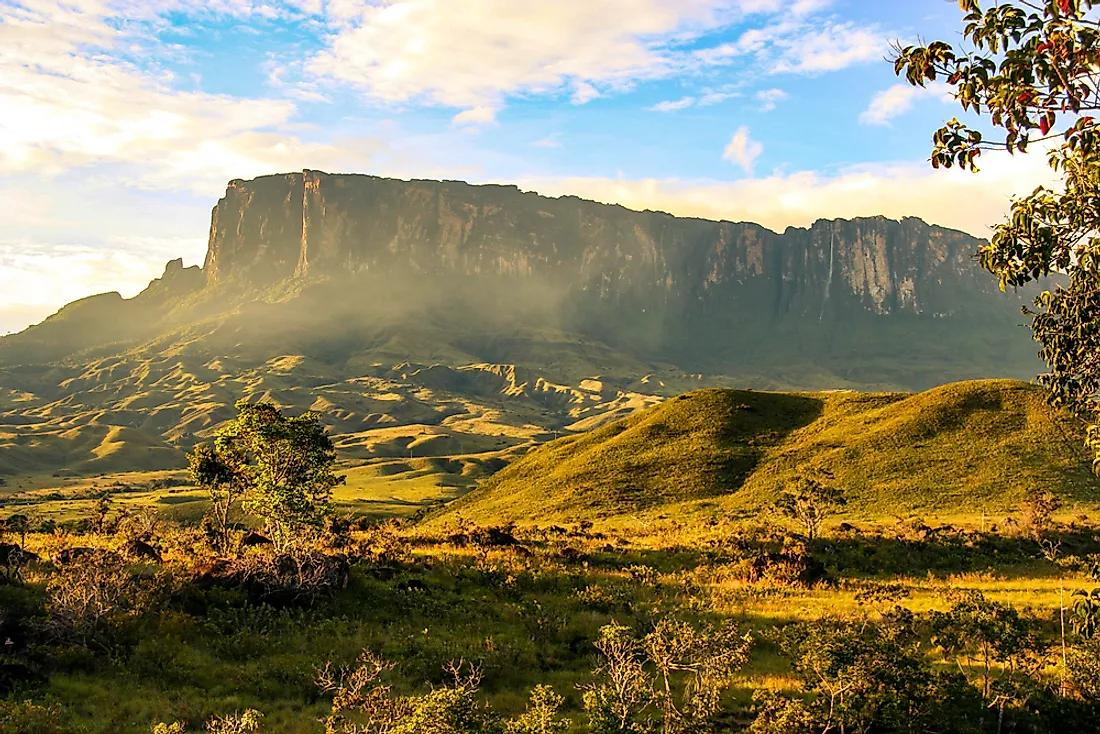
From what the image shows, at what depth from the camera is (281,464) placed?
32094mm

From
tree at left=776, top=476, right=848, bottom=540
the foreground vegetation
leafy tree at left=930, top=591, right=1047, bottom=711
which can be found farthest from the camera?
tree at left=776, top=476, right=848, bottom=540

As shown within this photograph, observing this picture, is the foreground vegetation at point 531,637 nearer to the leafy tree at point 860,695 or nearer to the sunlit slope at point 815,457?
the leafy tree at point 860,695

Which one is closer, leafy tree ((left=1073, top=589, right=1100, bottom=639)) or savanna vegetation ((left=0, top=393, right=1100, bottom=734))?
leafy tree ((left=1073, top=589, right=1100, bottom=639))

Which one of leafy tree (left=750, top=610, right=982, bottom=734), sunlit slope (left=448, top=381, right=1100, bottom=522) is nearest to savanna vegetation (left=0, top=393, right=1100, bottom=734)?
leafy tree (left=750, top=610, right=982, bottom=734)

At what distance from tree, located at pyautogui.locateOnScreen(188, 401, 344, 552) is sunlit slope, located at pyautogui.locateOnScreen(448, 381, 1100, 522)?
4418 cm

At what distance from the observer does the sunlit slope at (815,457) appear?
2633 inches

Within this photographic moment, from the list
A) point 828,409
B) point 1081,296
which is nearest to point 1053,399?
point 1081,296

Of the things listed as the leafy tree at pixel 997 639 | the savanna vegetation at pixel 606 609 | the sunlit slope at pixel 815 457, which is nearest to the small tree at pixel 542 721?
the savanna vegetation at pixel 606 609

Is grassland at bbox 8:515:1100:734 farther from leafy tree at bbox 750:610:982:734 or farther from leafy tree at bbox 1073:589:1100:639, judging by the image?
leafy tree at bbox 1073:589:1100:639

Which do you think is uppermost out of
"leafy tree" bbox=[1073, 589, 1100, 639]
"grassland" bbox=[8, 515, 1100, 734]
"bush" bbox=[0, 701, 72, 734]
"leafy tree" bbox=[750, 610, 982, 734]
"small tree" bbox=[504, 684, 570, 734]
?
"leafy tree" bbox=[1073, 589, 1100, 639]

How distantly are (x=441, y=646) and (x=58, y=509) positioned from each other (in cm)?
14564

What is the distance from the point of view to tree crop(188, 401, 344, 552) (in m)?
31.5

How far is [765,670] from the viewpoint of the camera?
2159cm

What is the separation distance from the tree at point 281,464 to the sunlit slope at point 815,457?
44176mm
